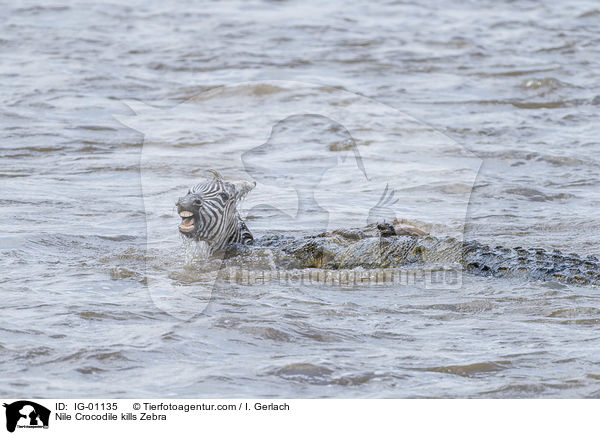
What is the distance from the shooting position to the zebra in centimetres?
639

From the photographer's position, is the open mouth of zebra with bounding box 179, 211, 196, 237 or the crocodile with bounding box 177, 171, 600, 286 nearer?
the crocodile with bounding box 177, 171, 600, 286

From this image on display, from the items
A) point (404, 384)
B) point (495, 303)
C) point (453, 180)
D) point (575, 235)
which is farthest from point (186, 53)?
point (404, 384)

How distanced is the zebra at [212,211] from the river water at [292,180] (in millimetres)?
257

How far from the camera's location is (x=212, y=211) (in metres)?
6.48

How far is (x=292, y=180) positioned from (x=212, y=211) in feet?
11.0

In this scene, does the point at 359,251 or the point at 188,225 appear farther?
the point at 359,251

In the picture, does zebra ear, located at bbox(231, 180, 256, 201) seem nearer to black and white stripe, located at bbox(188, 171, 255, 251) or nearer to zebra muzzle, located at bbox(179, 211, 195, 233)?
black and white stripe, located at bbox(188, 171, 255, 251)

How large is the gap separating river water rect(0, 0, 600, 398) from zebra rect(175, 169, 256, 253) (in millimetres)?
257
